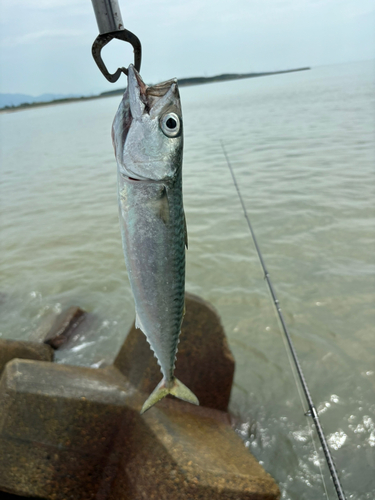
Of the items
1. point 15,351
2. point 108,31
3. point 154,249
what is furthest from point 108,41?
point 15,351

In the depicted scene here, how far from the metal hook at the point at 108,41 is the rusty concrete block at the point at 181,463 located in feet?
7.77

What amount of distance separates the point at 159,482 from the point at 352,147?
14.9m

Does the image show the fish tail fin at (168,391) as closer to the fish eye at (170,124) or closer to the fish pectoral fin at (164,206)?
the fish pectoral fin at (164,206)

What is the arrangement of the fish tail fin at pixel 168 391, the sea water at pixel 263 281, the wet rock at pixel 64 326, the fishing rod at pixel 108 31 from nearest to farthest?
the fishing rod at pixel 108 31
the fish tail fin at pixel 168 391
the sea water at pixel 263 281
the wet rock at pixel 64 326

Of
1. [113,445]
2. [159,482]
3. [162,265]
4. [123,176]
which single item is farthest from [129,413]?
[123,176]

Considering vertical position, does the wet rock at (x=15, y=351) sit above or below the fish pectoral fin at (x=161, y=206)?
below

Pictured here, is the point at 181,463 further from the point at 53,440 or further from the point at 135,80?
the point at 135,80

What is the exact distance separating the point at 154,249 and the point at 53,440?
204 cm

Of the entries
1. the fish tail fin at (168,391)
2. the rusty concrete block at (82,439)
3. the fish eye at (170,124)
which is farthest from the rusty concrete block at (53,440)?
the fish eye at (170,124)

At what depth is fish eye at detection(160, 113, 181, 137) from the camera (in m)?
1.67

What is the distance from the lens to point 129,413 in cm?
297

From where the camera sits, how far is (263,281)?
21.5 ft

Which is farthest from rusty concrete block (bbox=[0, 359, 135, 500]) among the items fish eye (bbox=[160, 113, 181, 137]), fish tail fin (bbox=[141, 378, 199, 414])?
fish eye (bbox=[160, 113, 181, 137])

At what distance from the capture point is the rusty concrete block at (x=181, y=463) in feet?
7.92
